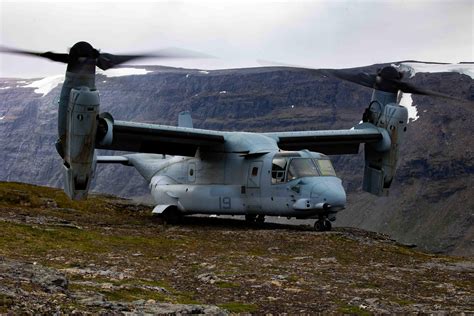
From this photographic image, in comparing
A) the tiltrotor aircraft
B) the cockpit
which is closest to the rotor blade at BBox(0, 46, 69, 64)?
the tiltrotor aircraft

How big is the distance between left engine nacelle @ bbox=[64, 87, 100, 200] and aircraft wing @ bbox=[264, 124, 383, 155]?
9.65m

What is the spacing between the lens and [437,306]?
12008 mm

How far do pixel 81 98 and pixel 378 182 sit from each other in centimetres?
1606

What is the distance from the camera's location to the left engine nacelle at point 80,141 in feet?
79.5

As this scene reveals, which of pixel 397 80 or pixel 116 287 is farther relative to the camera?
pixel 397 80

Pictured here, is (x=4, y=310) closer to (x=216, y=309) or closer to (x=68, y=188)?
(x=216, y=309)

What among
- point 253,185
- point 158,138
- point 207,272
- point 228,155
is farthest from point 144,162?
point 207,272

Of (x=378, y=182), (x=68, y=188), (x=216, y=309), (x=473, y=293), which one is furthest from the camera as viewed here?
(x=378, y=182)

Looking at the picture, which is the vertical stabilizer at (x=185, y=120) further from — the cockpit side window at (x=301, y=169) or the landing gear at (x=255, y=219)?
the cockpit side window at (x=301, y=169)

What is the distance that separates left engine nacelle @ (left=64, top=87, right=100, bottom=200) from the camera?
24219 millimetres

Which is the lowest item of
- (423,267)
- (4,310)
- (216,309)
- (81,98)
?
(423,267)

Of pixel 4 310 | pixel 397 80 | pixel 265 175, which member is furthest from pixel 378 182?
pixel 4 310

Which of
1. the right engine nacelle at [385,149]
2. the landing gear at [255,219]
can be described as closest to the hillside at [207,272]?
the landing gear at [255,219]

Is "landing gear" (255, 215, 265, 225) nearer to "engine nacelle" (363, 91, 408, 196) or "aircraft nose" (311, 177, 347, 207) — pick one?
"aircraft nose" (311, 177, 347, 207)
